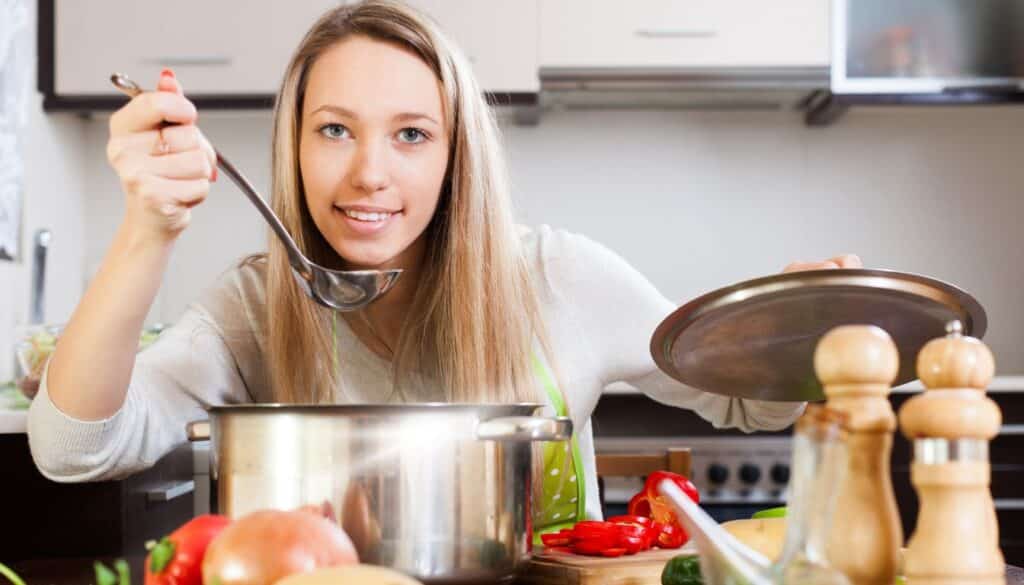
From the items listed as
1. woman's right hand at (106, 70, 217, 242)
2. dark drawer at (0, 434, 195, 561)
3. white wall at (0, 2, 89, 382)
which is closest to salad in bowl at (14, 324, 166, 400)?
dark drawer at (0, 434, 195, 561)

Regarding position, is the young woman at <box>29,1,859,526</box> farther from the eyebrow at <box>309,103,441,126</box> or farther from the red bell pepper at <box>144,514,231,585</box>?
the red bell pepper at <box>144,514,231,585</box>

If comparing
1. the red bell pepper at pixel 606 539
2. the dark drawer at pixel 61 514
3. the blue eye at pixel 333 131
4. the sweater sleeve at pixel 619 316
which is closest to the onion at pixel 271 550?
the red bell pepper at pixel 606 539

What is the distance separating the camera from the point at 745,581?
532 millimetres

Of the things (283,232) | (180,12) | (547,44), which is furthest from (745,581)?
(180,12)

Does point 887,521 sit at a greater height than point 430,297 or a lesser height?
lesser

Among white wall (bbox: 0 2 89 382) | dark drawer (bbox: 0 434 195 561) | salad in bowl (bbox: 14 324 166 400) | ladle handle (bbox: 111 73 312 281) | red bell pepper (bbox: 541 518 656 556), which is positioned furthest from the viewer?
white wall (bbox: 0 2 89 382)

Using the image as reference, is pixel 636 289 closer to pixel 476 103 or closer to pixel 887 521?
pixel 476 103

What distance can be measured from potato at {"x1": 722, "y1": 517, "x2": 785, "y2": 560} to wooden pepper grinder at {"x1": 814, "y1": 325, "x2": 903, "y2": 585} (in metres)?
0.14

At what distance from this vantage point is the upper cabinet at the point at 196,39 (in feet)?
8.96

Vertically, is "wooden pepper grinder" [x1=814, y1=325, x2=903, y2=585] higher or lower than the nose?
lower

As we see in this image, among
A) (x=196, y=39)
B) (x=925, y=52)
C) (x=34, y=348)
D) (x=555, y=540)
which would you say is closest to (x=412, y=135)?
(x=555, y=540)

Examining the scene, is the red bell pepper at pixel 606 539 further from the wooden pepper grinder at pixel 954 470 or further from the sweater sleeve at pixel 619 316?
the sweater sleeve at pixel 619 316

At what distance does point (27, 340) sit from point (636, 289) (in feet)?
4.14

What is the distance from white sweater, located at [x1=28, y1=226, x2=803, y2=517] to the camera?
1.11m
